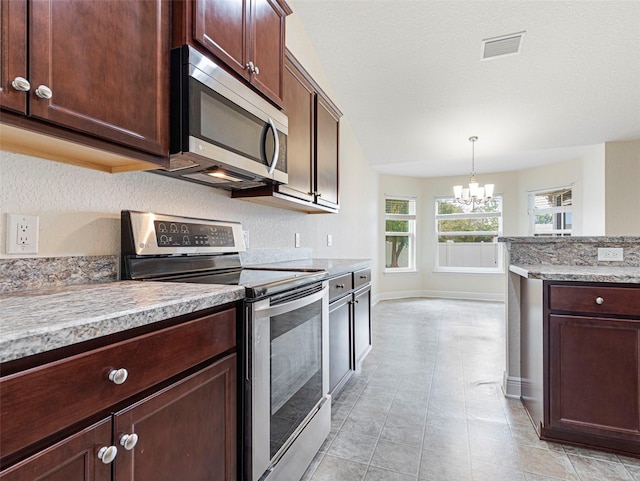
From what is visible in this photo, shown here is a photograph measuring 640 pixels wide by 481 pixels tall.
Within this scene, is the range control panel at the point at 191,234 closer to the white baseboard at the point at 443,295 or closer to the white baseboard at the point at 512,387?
the white baseboard at the point at 512,387

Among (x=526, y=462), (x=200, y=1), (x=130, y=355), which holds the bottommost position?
(x=526, y=462)

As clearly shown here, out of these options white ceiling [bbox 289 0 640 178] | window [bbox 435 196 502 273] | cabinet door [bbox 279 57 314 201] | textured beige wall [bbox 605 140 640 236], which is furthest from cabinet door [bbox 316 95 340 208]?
window [bbox 435 196 502 273]

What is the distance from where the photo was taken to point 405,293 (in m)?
6.91

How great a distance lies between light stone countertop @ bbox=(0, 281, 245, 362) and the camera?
586mm

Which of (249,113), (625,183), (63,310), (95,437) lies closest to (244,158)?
(249,113)

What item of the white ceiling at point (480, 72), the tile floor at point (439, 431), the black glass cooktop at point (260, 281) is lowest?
the tile floor at point (439, 431)

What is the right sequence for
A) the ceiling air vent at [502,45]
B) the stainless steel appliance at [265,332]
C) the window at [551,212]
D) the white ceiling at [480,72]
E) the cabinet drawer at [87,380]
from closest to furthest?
the cabinet drawer at [87,380] → the stainless steel appliance at [265,332] → the white ceiling at [480,72] → the ceiling air vent at [502,45] → the window at [551,212]

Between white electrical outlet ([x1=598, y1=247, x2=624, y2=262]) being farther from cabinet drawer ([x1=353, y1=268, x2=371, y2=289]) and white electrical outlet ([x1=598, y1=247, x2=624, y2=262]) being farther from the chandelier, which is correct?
the chandelier

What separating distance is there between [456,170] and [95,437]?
668 centimetres

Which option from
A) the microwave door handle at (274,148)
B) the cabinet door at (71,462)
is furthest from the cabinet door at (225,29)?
the cabinet door at (71,462)

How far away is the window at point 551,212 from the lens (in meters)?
5.59

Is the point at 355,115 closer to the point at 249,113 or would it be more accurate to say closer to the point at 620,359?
the point at 249,113

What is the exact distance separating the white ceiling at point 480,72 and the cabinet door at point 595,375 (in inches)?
102

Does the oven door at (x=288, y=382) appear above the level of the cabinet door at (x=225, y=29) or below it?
below
